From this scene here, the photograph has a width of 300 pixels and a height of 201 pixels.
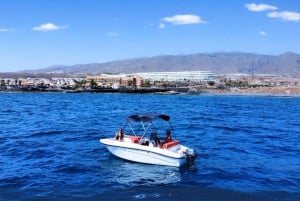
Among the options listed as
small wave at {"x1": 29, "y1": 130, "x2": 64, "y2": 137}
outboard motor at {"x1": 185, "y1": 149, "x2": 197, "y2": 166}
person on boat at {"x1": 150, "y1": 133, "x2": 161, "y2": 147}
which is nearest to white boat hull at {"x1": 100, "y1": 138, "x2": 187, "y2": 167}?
outboard motor at {"x1": 185, "y1": 149, "x2": 197, "y2": 166}

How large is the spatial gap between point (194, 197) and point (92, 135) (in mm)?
26738

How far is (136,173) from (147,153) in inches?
99.0

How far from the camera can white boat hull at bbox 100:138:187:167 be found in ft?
105

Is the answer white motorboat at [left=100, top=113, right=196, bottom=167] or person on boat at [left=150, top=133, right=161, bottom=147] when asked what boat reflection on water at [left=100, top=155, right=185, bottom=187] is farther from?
person on boat at [left=150, top=133, right=161, bottom=147]

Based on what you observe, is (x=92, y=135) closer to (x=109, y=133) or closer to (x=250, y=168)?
(x=109, y=133)

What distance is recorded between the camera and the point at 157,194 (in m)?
25.8

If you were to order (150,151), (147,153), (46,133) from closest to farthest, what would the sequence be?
1. (150,151)
2. (147,153)
3. (46,133)

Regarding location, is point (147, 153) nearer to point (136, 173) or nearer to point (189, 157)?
point (136, 173)

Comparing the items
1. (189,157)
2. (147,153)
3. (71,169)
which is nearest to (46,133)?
(71,169)

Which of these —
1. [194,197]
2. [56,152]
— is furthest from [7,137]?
[194,197]

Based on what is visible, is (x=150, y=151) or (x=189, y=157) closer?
(x=189, y=157)

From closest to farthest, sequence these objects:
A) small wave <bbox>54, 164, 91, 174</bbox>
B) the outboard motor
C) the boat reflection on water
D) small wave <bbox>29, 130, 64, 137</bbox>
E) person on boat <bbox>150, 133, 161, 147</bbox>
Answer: the boat reflection on water, small wave <bbox>54, 164, 91, 174</bbox>, the outboard motor, person on boat <bbox>150, 133, 161, 147</bbox>, small wave <bbox>29, 130, 64, 137</bbox>

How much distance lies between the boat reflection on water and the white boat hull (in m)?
0.36

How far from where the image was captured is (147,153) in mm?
33031
